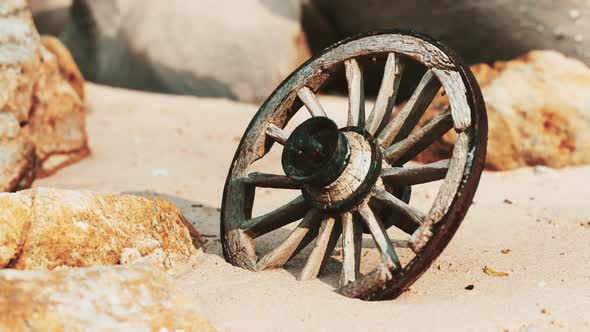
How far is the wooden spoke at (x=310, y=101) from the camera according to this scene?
3434 millimetres

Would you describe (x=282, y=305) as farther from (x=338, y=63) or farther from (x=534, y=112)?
(x=534, y=112)

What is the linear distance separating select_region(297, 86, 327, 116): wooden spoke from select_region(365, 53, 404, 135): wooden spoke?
0.27 metres

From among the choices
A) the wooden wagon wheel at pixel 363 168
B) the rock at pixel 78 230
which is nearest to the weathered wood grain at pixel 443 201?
the wooden wagon wheel at pixel 363 168

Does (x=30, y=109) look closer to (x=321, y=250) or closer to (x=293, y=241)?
(x=293, y=241)

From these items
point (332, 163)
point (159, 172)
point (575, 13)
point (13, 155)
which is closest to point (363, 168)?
point (332, 163)

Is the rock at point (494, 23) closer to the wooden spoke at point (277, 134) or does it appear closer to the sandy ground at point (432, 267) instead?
the sandy ground at point (432, 267)

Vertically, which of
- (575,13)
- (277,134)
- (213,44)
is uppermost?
(575,13)

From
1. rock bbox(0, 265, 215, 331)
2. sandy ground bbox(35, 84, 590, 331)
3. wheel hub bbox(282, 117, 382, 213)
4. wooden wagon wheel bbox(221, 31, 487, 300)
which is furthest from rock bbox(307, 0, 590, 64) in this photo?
rock bbox(0, 265, 215, 331)

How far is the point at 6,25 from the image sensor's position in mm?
4984

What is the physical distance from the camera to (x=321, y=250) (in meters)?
3.16

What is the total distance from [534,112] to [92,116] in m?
4.46

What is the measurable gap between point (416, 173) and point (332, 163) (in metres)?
0.35

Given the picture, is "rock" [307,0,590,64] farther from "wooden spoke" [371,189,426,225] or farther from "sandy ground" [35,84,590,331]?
"wooden spoke" [371,189,426,225]

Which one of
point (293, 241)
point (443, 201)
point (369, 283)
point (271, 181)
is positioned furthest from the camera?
point (271, 181)
